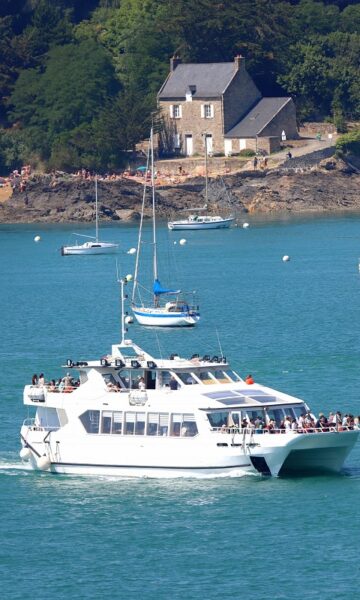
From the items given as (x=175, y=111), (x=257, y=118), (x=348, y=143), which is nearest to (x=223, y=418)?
(x=257, y=118)

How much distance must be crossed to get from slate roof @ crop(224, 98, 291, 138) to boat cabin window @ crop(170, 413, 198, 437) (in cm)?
10799

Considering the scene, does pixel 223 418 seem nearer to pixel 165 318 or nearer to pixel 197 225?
pixel 165 318

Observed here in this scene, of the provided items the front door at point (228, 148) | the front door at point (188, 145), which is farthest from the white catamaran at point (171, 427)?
the front door at point (188, 145)

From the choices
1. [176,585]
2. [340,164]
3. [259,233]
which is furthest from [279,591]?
[340,164]

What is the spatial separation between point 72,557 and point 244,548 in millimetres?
4767

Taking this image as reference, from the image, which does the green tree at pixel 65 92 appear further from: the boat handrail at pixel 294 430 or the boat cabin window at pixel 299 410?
the boat handrail at pixel 294 430

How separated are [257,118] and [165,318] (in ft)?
234

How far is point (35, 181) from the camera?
168 m

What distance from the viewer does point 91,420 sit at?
56.7 metres

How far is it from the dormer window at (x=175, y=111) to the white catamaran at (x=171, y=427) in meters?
110

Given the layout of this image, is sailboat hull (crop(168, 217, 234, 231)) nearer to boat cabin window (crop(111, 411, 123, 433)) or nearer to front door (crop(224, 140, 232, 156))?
front door (crop(224, 140, 232, 156))

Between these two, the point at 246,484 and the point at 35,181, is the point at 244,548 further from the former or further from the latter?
the point at 35,181

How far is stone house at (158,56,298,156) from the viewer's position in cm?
16275

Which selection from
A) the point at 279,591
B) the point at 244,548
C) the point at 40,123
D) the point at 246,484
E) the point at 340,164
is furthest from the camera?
the point at 40,123
